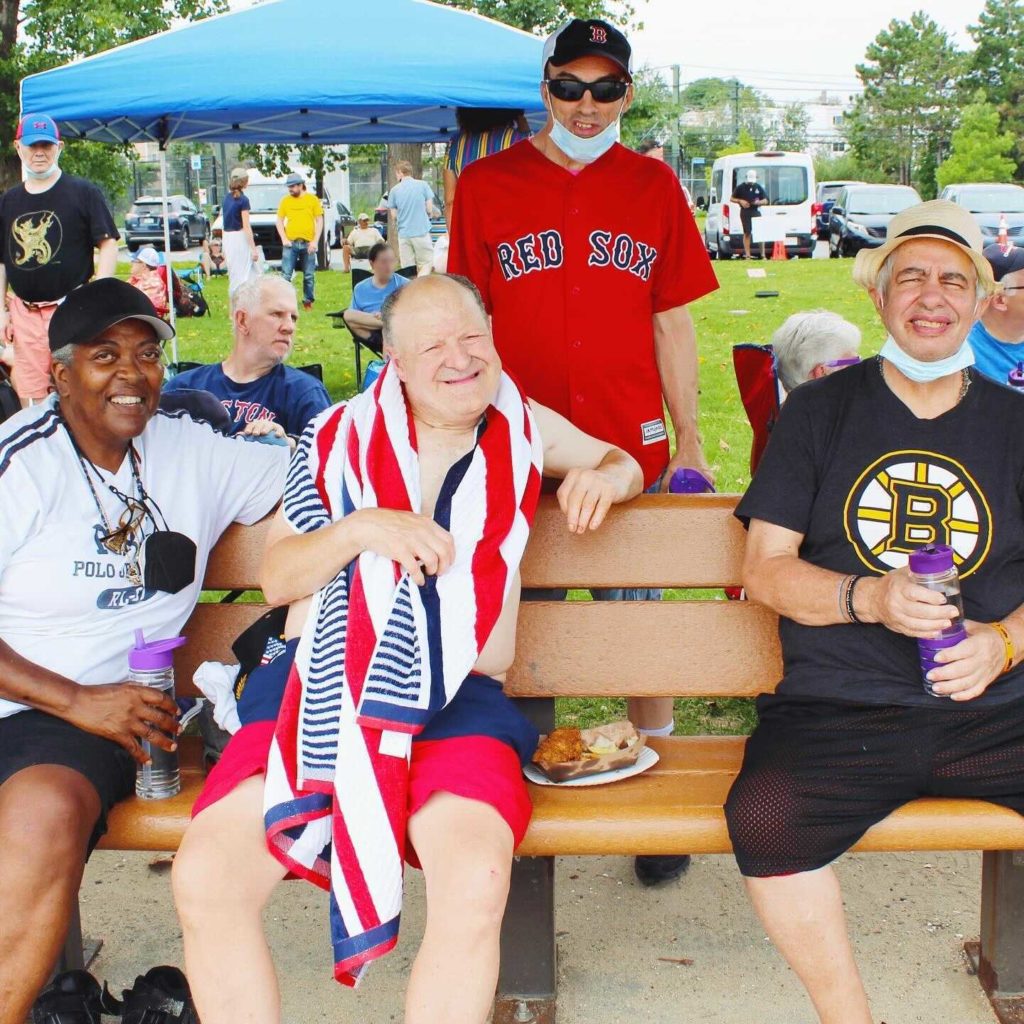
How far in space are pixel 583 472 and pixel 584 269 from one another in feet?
2.88

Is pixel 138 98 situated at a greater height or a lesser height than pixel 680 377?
greater

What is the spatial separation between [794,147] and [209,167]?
45.8 meters

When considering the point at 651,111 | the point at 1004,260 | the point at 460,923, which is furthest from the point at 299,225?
the point at 460,923

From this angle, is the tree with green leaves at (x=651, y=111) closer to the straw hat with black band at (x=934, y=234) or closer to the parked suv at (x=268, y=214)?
the parked suv at (x=268, y=214)

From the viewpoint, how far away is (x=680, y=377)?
3.75 m

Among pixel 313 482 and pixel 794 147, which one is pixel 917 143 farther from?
pixel 313 482

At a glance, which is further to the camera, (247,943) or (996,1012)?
(996,1012)

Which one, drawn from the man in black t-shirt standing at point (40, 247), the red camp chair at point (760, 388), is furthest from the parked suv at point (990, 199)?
the red camp chair at point (760, 388)

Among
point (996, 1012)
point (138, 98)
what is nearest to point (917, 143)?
point (138, 98)

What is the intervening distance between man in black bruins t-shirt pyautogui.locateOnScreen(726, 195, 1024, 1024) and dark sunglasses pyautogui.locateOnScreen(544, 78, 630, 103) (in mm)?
946

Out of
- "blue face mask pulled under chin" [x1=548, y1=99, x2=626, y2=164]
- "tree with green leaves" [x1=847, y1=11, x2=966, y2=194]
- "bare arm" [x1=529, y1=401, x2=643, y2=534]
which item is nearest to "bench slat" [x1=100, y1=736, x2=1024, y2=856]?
"bare arm" [x1=529, y1=401, x2=643, y2=534]

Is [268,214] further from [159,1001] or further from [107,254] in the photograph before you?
[159,1001]

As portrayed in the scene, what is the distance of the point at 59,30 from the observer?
16.0 m

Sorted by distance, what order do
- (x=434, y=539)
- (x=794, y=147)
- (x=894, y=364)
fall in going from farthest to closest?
(x=794, y=147)
(x=894, y=364)
(x=434, y=539)
